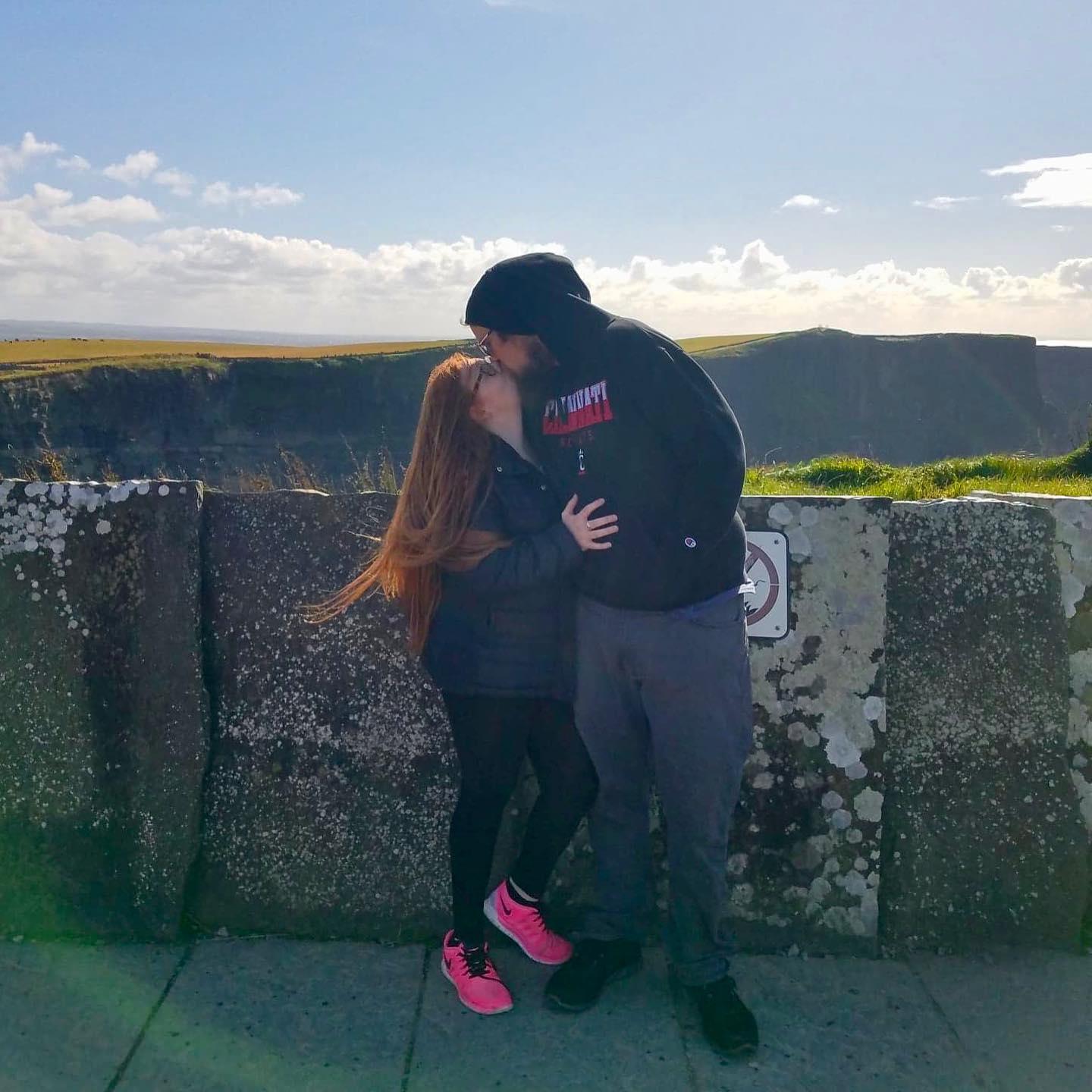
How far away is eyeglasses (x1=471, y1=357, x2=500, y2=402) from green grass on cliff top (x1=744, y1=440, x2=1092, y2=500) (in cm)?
399

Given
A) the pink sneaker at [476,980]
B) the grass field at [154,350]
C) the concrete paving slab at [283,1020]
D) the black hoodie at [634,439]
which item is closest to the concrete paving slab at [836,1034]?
the pink sneaker at [476,980]

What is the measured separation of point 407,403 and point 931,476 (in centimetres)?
6383

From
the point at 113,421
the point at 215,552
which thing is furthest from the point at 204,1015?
the point at 113,421

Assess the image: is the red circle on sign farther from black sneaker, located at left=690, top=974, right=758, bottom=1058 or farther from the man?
black sneaker, located at left=690, top=974, right=758, bottom=1058

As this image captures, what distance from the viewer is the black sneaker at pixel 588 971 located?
2844mm

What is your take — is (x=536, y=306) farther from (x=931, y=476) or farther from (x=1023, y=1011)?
(x=931, y=476)

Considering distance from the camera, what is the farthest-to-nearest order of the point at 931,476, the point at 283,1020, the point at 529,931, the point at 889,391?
the point at 889,391 → the point at 931,476 → the point at 529,931 → the point at 283,1020

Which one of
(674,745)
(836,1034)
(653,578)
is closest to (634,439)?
(653,578)

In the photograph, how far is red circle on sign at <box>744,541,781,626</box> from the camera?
10.7ft

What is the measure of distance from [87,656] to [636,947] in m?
1.95

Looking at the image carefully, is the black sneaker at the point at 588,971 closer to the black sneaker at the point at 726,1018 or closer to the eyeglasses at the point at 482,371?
the black sneaker at the point at 726,1018

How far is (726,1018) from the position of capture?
2715mm

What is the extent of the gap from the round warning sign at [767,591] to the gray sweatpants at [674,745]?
0.40 meters

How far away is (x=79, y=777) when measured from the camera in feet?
10.6
